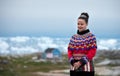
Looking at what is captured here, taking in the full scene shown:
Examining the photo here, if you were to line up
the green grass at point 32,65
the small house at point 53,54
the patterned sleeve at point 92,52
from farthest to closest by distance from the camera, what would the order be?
1. the small house at point 53,54
2. the green grass at point 32,65
3. the patterned sleeve at point 92,52

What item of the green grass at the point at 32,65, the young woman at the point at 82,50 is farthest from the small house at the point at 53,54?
the young woman at the point at 82,50

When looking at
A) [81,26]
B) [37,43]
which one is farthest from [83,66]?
[37,43]

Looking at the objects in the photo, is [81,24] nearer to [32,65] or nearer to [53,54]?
[53,54]

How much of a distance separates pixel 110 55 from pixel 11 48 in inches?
138

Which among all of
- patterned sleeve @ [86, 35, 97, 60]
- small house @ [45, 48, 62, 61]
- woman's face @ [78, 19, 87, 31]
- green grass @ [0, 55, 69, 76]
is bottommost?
green grass @ [0, 55, 69, 76]

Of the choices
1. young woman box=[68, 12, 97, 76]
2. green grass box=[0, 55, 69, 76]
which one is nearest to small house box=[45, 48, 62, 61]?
green grass box=[0, 55, 69, 76]

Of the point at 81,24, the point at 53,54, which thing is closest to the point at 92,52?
the point at 81,24

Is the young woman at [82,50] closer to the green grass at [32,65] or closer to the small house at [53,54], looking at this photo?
the green grass at [32,65]

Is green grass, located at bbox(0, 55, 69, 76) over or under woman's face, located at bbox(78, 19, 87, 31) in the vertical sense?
under

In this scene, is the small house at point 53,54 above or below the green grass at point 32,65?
above

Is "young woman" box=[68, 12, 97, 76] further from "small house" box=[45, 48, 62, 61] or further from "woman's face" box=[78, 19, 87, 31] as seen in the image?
"small house" box=[45, 48, 62, 61]

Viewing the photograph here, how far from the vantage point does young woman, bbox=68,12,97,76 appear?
343cm

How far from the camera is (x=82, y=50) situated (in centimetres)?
344

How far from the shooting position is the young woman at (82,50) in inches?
135
